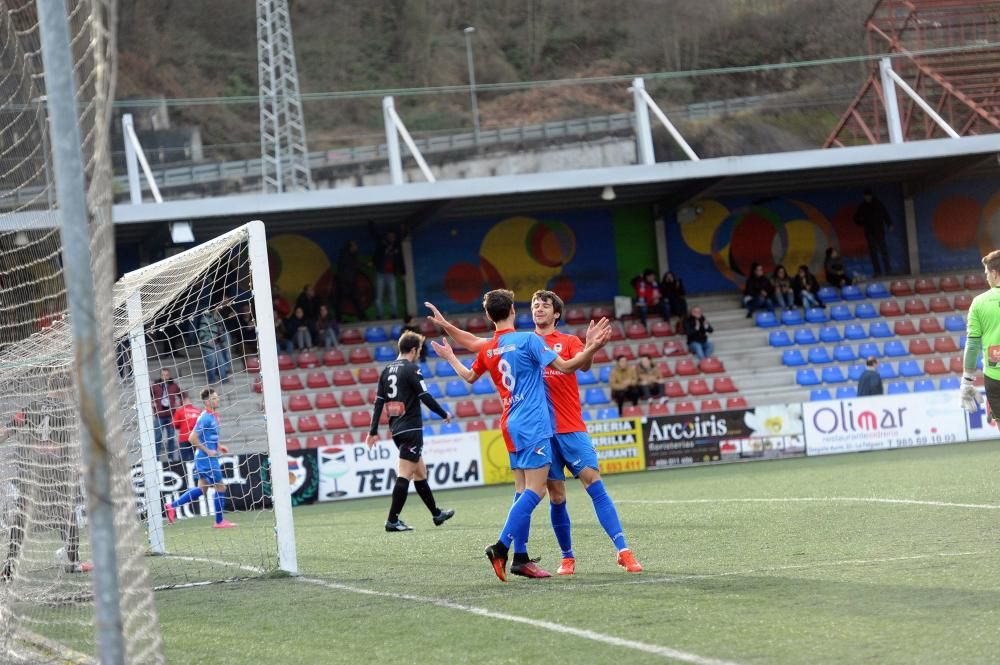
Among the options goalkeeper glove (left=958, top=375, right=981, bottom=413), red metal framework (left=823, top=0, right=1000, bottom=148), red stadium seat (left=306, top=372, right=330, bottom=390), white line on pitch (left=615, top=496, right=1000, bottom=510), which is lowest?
white line on pitch (left=615, top=496, right=1000, bottom=510)

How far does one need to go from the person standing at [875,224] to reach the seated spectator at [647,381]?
25.5 feet

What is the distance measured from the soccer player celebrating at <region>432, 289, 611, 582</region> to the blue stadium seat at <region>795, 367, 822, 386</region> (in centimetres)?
1740

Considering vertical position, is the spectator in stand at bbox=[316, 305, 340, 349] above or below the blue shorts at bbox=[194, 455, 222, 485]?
above

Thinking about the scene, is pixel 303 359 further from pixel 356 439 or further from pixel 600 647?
pixel 600 647

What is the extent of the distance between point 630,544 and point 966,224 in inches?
879

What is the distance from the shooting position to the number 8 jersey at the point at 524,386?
767 cm

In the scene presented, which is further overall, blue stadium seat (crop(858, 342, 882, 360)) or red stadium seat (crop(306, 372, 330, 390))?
blue stadium seat (crop(858, 342, 882, 360))

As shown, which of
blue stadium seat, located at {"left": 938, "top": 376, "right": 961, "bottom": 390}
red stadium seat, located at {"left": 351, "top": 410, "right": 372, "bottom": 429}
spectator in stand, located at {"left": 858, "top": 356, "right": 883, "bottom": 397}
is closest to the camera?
spectator in stand, located at {"left": 858, "top": 356, "right": 883, "bottom": 397}

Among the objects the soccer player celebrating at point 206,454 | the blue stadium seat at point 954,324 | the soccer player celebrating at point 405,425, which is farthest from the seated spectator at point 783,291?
the soccer player celebrating at point 405,425

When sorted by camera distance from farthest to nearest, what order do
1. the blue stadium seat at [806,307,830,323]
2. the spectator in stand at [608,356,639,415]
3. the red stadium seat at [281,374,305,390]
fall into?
the blue stadium seat at [806,307,830,323], the red stadium seat at [281,374,305,390], the spectator in stand at [608,356,639,415]

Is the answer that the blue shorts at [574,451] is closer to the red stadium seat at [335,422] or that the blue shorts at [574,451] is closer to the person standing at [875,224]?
the red stadium seat at [335,422]

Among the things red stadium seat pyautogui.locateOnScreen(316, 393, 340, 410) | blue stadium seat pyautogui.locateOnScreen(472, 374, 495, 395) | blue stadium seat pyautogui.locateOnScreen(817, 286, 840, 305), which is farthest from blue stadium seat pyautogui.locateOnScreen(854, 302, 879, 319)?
red stadium seat pyautogui.locateOnScreen(316, 393, 340, 410)

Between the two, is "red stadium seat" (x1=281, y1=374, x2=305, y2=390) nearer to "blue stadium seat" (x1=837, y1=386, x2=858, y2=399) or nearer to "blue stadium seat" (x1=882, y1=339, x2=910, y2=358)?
"blue stadium seat" (x1=837, y1=386, x2=858, y2=399)

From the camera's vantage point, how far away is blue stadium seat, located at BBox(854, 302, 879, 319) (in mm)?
26828
